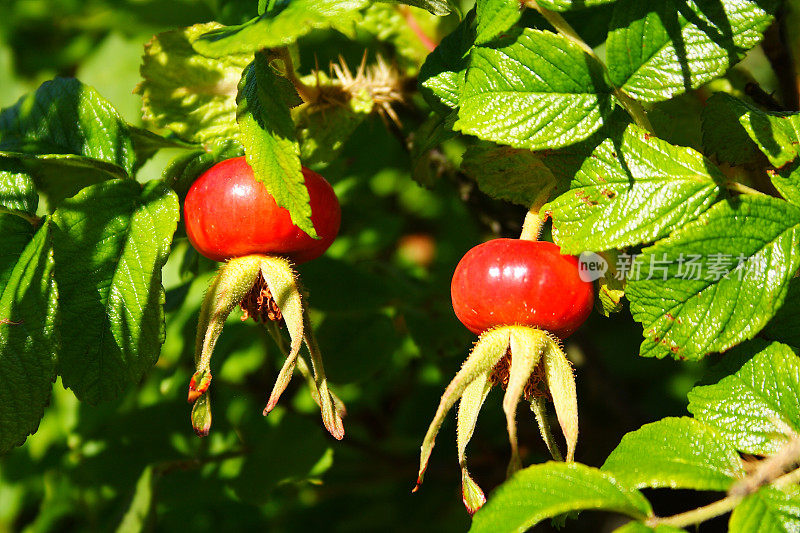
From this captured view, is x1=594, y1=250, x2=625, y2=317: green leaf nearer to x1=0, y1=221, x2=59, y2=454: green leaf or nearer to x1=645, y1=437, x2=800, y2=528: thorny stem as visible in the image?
x1=645, y1=437, x2=800, y2=528: thorny stem

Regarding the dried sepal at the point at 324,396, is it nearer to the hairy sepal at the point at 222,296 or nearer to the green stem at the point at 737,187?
the hairy sepal at the point at 222,296

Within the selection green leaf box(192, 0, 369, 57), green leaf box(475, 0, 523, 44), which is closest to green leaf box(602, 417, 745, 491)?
green leaf box(475, 0, 523, 44)

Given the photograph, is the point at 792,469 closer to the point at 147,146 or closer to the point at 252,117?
the point at 252,117

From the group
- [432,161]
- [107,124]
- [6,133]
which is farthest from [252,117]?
[432,161]

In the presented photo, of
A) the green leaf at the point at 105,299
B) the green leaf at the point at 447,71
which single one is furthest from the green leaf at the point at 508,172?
the green leaf at the point at 105,299

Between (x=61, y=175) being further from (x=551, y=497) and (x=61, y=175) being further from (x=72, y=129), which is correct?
(x=551, y=497)
